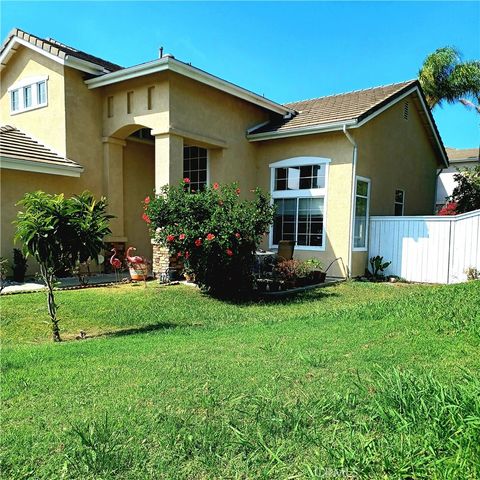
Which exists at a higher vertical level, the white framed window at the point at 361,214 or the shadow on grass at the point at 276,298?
the white framed window at the point at 361,214

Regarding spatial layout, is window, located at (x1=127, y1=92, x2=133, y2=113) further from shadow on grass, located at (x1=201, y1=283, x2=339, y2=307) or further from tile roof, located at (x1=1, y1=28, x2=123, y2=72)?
A: shadow on grass, located at (x1=201, y1=283, x2=339, y2=307)

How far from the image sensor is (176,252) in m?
10.2

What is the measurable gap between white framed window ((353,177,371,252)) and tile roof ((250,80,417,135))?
2286 millimetres

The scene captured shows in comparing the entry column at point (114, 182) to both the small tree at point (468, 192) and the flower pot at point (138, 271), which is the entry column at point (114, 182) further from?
the small tree at point (468, 192)

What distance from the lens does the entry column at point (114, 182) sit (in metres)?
14.5

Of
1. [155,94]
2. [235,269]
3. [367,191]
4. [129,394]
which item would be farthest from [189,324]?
[367,191]

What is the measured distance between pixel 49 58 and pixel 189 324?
11520mm

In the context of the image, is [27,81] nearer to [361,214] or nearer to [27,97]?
[27,97]

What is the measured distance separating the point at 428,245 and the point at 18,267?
512 inches

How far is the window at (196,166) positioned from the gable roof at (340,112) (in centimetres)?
203

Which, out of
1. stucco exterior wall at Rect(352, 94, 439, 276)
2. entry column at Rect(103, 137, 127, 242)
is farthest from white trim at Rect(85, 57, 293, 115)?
stucco exterior wall at Rect(352, 94, 439, 276)

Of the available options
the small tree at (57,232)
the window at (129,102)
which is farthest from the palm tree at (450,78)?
the small tree at (57,232)

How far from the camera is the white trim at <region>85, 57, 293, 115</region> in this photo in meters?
11.9

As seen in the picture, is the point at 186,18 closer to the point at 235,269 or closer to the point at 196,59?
the point at 196,59
